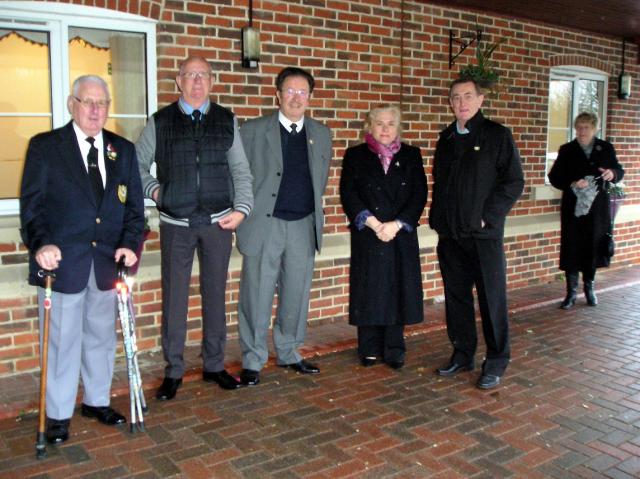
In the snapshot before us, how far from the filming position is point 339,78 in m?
5.64

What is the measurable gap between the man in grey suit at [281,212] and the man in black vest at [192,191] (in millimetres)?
213

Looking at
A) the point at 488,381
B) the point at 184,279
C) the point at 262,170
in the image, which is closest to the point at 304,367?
the point at 184,279

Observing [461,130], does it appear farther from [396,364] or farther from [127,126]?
[127,126]

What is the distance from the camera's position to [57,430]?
3426 millimetres

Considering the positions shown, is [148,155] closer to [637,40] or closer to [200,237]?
[200,237]

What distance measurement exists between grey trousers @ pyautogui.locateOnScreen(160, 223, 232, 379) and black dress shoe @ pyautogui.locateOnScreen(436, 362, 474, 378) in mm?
1558

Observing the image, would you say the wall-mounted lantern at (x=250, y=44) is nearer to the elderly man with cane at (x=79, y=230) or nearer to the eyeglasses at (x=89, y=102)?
the elderly man with cane at (x=79, y=230)

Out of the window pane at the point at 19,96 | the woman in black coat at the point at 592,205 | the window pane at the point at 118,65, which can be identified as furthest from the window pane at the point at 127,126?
the woman in black coat at the point at 592,205

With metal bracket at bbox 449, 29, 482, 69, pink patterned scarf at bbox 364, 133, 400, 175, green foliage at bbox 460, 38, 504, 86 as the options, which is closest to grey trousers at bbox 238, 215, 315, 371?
pink patterned scarf at bbox 364, 133, 400, 175

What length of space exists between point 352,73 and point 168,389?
3.14 meters

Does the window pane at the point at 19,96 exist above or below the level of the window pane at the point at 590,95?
below

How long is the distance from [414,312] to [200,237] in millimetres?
1594

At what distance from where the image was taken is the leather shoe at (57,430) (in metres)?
3.40

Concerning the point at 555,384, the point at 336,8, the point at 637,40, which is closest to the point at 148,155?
the point at 336,8
